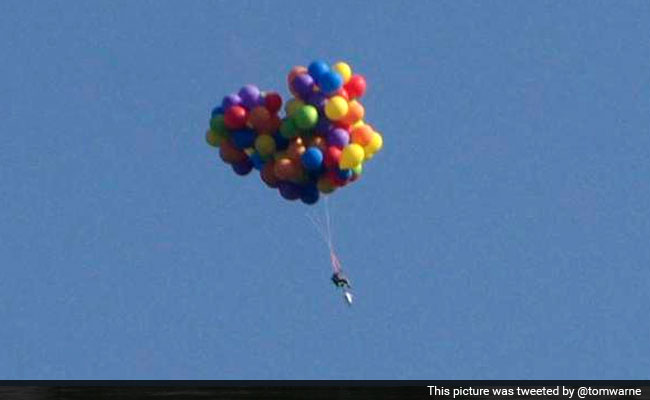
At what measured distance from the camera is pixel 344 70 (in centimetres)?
3075

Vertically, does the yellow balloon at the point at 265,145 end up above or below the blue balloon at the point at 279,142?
below

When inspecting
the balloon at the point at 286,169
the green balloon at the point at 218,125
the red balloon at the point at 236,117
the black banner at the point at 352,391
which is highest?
the green balloon at the point at 218,125

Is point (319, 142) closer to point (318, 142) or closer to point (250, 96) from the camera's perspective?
point (318, 142)

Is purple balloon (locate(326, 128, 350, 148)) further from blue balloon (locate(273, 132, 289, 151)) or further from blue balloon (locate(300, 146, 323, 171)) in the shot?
blue balloon (locate(273, 132, 289, 151))

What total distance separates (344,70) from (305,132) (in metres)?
1.61

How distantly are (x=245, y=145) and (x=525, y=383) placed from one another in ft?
25.7

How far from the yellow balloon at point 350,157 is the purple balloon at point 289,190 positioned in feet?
4.36

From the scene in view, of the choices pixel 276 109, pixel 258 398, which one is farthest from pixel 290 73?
pixel 258 398

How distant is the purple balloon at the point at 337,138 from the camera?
30078 millimetres

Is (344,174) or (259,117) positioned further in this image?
(259,117)

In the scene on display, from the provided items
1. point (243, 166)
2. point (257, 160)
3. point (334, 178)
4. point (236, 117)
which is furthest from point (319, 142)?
point (243, 166)

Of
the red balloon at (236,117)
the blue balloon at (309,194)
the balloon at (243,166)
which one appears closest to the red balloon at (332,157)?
the blue balloon at (309,194)

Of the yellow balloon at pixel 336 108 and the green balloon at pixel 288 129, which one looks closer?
the yellow balloon at pixel 336 108

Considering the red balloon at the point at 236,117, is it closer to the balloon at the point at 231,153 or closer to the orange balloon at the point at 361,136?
the balloon at the point at 231,153
